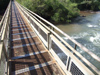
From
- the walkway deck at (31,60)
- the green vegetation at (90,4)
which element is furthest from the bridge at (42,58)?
the green vegetation at (90,4)

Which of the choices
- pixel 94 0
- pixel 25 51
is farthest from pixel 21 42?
pixel 94 0

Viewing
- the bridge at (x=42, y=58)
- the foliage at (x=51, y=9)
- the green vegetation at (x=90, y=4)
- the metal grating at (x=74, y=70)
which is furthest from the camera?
the green vegetation at (x=90, y=4)

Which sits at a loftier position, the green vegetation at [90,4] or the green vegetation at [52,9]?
the green vegetation at [90,4]

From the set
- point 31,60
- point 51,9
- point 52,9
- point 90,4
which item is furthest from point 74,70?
point 90,4

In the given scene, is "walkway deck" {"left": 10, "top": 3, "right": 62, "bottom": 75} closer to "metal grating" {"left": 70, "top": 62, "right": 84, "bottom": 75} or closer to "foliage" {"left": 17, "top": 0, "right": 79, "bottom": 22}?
"metal grating" {"left": 70, "top": 62, "right": 84, "bottom": 75}

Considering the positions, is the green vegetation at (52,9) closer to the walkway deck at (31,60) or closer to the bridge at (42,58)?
the walkway deck at (31,60)

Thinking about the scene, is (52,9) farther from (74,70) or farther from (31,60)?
(74,70)

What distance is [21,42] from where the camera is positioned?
4.90 meters

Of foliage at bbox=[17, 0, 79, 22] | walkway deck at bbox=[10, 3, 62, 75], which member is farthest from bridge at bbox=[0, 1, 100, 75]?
foliage at bbox=[17, 0, 79, 22]

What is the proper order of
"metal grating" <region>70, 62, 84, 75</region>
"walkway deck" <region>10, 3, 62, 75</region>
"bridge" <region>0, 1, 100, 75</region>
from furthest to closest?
"walkway deck" <region>10, 3, 62, 75</region> < "bridge" <region>0, 1, 100, 75</region> < "metal grating" <region>70, 62, 84, 75</region>

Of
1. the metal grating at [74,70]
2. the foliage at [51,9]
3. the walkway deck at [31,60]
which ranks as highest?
the foliage at [51,9]

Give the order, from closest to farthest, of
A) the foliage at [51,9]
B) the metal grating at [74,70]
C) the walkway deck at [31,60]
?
the metal grating at [74,70] → the walkway deck at [31,60] → the foliage at [51,9]

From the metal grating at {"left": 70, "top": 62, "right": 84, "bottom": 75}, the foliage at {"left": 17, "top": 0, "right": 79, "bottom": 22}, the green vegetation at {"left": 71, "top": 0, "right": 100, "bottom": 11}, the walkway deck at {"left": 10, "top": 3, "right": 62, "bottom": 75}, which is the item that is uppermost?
the green vegetation at {"left": 71, "top": 0, "right": 100, "bottom": 11}

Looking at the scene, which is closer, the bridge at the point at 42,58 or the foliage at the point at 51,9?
the bridge at the point at 42,58
